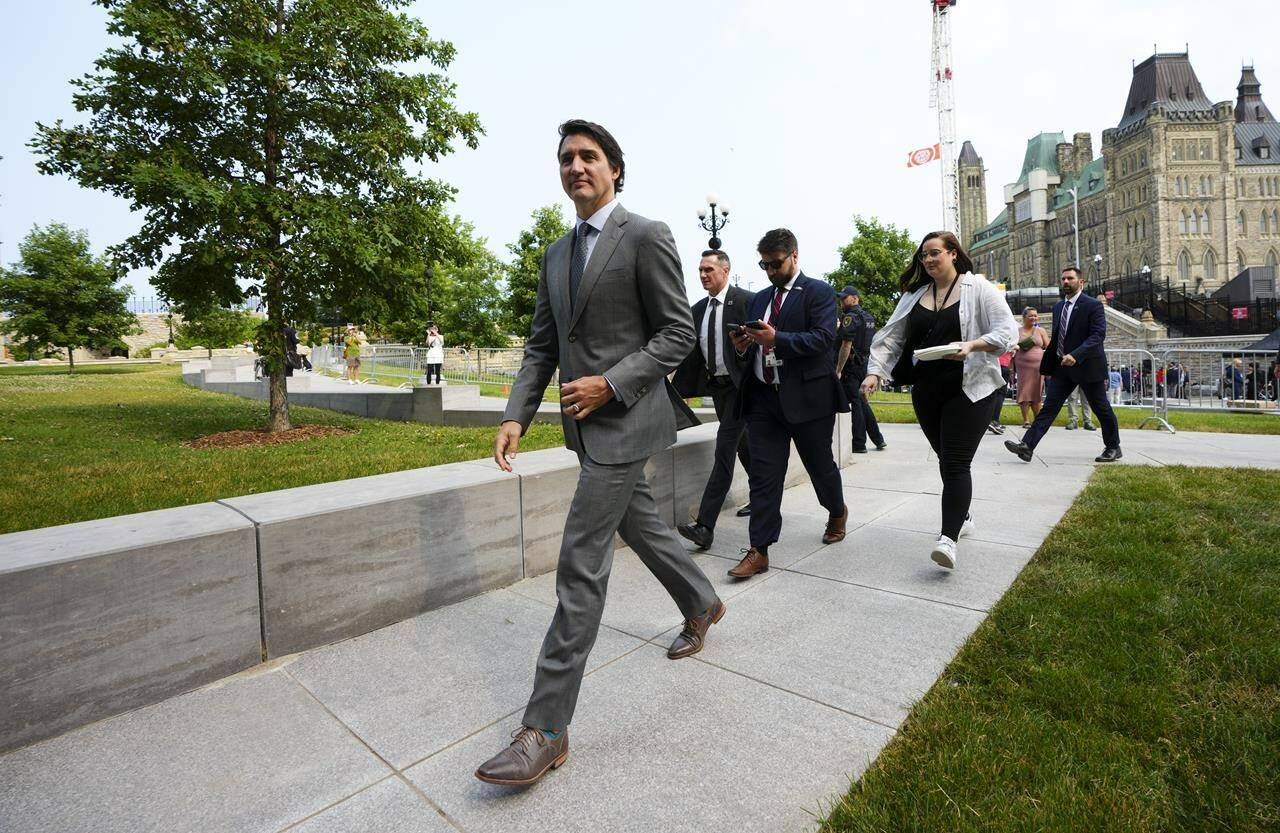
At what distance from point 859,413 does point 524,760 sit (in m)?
7.70

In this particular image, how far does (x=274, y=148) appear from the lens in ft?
31.6

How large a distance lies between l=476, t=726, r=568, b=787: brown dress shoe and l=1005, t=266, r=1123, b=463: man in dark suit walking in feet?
22.2

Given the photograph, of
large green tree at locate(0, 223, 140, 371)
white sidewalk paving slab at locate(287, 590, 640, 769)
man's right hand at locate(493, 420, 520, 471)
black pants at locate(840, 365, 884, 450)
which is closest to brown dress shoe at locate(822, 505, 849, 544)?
white sidewalk paving slab at locate(287, 590, 640, 769)

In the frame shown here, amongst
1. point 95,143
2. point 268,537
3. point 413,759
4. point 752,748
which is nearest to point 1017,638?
point 752,748

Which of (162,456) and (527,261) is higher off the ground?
(527,261)

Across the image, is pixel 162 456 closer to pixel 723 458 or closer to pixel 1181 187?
pixel 723 458

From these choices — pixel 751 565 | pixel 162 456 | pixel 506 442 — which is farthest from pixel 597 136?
pixel 162 456

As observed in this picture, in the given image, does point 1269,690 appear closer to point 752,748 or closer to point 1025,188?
point 752,748

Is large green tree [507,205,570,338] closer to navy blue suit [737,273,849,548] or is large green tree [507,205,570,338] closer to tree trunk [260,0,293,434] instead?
tree trunk [260,0,293,434]

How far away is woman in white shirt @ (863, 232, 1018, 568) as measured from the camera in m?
3.95

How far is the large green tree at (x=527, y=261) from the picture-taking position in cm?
4112

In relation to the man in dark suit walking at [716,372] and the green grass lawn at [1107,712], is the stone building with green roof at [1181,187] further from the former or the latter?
the green grass lawn at [1107,712]

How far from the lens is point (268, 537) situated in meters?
2.99

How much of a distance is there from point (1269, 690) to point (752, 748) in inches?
78.6
